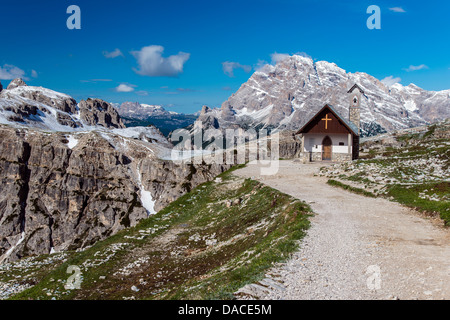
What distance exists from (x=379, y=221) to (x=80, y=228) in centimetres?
20861

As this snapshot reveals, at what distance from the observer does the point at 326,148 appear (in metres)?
55.8

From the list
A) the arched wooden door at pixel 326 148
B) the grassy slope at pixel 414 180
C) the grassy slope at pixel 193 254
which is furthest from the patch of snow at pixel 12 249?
the grassy slope at pixel 414 180

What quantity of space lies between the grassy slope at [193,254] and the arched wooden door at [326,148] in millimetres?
27274

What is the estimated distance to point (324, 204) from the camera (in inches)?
931

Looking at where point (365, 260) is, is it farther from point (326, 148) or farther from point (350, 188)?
point (326, 148)

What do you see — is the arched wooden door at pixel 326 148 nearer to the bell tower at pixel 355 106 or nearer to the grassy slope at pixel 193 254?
the bell tower at pixel 355 106

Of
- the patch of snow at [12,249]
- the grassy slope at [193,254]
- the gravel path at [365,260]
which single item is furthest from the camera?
the patch of snow at [12,249]

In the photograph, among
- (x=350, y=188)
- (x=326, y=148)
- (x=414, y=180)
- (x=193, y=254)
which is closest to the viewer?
(x=193, y=254)

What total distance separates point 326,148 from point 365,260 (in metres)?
44.9

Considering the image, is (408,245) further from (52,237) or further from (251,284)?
(52,237)

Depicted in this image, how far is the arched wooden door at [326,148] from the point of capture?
182 ft

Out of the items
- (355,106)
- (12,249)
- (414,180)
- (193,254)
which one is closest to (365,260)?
(193,254)

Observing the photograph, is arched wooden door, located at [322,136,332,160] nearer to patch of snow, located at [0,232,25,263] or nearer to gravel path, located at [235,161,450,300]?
gravel path, located at [235,161,450,300]
